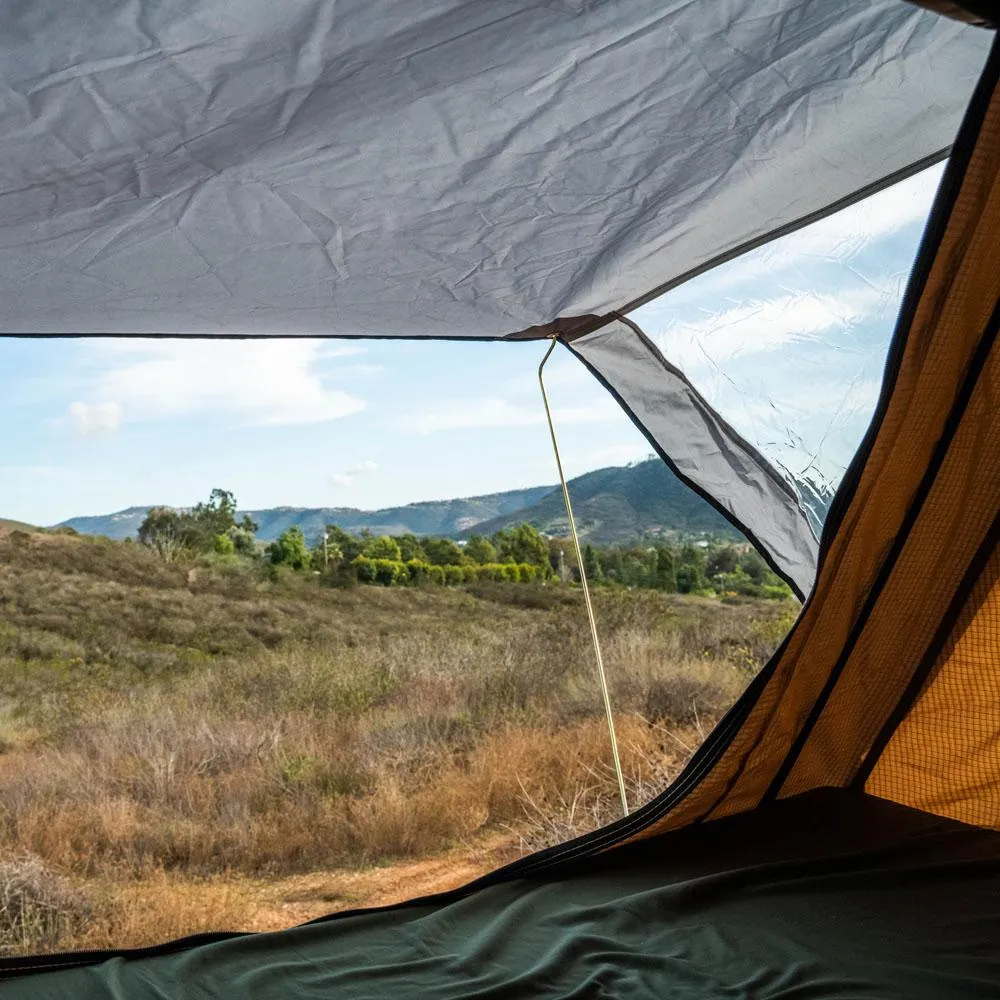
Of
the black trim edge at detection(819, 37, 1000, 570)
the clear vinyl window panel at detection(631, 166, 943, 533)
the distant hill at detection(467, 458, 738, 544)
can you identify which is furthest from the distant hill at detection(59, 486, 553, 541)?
the black trim edge at detection(819, 37, 1000, 570)

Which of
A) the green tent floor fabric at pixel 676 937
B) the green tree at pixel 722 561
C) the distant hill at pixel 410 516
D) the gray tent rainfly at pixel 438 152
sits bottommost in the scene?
the green tent floor fabric at pixel 676 937

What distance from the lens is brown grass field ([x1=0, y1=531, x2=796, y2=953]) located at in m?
3.28

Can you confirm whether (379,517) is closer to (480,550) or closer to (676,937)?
(480,550)

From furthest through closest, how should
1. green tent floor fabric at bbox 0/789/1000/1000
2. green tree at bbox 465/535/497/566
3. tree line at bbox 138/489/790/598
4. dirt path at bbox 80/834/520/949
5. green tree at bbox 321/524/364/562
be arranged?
1. green tree at bbox 465/535/497/566
2. green tree at bbox 321/524/364/562
3. tree line at bbox 138/489/790/598
4. dirt path at bbox 80/834/520/949
5. green tent floor fabric at bbox 0/789/1000/1000

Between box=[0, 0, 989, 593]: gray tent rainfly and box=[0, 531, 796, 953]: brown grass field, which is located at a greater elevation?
box=[0, 0, 989, 593]: gray tent rainfly

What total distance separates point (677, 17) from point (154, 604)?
3.96m

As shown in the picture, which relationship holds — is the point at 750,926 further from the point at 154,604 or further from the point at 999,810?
the point at 154,604

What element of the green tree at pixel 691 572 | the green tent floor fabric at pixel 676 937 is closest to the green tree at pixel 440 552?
the green tree at pixel 691 572

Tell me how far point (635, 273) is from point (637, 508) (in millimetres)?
3144

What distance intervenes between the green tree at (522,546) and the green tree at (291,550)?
3.36 ft

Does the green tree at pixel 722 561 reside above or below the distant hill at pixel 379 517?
below

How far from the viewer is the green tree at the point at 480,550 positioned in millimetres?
5211

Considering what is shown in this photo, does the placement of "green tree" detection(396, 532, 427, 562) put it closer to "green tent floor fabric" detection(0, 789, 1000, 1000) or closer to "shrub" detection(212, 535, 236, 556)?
"shrub" detection(212, 535, 236, 556)

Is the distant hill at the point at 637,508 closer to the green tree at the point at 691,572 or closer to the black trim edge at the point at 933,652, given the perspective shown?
the green tree at the point at 691,572
